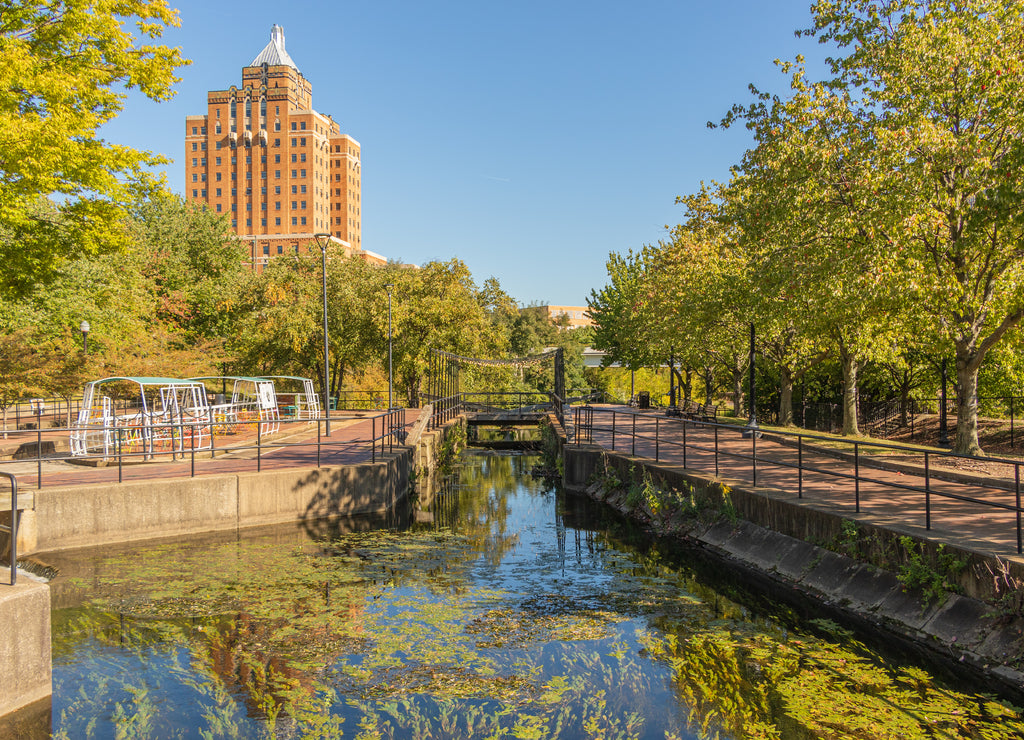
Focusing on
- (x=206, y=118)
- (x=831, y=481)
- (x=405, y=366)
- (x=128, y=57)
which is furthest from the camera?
(x=206, y=118)

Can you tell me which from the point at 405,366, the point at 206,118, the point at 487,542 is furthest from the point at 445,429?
the point at 206,118

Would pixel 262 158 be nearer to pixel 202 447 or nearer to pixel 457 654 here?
pixel 202 447

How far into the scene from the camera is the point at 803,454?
731 inches

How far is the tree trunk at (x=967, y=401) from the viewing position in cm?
1557

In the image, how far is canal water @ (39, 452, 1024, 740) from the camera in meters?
6.78

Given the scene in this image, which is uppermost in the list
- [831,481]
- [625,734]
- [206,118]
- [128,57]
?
[206,118]

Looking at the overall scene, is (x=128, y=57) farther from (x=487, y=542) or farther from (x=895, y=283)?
(x=895, y=283)

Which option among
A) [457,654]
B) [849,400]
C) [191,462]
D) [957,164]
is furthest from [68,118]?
[849,400]

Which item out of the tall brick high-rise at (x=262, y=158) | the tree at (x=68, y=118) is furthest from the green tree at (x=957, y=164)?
the tall brick high-rise at (x=262, y=158)

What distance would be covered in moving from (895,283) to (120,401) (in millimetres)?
27554

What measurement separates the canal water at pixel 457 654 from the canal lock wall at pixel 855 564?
44 centimetres

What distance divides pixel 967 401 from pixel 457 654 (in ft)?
41.5

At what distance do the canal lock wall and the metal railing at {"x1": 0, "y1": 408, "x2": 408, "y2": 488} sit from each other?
6.47 meters

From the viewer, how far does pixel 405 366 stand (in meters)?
39.0
